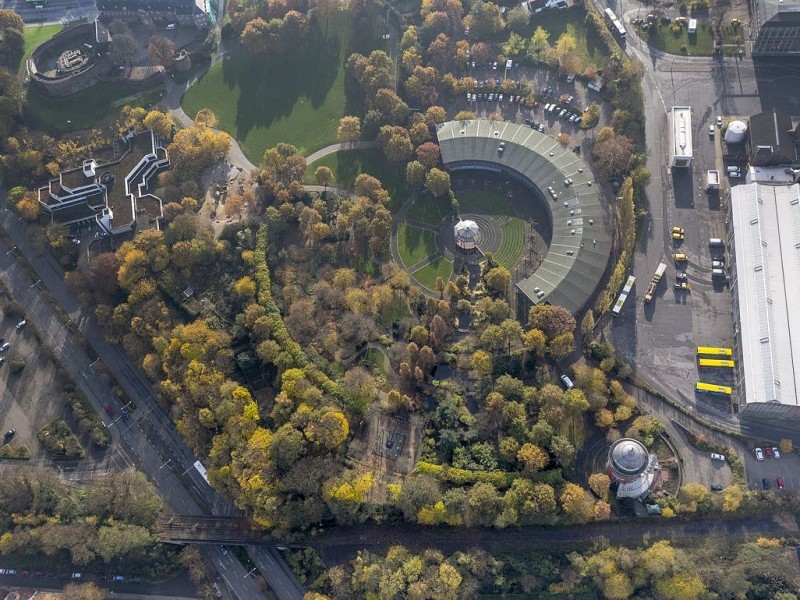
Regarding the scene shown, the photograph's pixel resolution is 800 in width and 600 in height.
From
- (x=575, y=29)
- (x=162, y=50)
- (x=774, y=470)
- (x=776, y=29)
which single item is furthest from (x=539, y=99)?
(x=162, y=50)

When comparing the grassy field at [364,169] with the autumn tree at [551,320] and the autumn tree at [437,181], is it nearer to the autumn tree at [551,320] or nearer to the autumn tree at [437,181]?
the autumn tree at [437,181]

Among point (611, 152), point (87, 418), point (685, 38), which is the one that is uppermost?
point (685, 38)

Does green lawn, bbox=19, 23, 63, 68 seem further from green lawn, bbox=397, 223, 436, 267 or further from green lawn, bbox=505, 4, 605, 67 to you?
green lawn, bbox=505, 4, 605, 67

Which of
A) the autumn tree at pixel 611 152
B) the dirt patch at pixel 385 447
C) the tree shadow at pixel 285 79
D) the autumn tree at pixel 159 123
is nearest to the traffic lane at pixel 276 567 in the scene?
the dirt patch at pixel 385 447

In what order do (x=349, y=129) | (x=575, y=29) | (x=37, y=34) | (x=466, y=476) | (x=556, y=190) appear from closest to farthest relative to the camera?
(x=466, y=476), (x=556, y=190), (x=349, y=129), (x=575, y=29), (x=37, y=34)

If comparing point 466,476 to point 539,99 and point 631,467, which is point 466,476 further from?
point 539,99

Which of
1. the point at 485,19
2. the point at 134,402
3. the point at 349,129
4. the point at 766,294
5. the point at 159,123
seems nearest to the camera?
the point at 766,294

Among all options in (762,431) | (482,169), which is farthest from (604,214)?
(762,431)

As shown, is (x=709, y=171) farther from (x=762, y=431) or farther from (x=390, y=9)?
(x=390, y=9)
